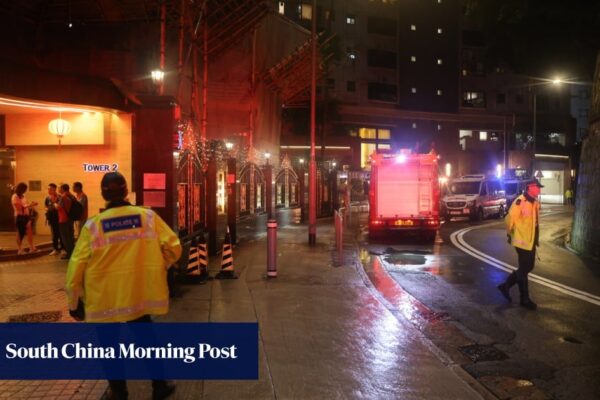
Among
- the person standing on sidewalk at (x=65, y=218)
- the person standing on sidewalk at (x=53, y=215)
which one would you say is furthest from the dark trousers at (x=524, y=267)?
the person standing on sidewalk at (x=53, y=215)

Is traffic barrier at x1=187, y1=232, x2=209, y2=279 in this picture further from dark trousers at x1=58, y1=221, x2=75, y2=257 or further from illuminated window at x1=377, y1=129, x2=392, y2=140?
illuminated window at x1=377, y1=129, x2=392, y2=140

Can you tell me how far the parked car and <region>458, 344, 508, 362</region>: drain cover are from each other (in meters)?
22.3

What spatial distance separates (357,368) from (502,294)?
4903 millimetres

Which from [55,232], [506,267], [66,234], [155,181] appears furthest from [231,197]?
[506,267]

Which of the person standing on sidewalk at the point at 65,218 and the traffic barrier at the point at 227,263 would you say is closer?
the traffic barrier at the point at 227,263

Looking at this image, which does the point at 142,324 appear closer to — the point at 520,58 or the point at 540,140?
the point at 520,58

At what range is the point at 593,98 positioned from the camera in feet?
52.5

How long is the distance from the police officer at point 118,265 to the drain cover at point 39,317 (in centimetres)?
317

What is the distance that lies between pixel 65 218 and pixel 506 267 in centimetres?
1016

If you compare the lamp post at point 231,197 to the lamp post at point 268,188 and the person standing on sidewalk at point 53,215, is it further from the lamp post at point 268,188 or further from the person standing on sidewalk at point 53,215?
the lamp post at point 268,188

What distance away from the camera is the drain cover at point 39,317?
7.11 metres

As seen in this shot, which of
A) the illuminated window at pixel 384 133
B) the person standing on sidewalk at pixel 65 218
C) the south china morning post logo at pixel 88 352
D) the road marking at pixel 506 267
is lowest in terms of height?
the road marking at pixel 506 267

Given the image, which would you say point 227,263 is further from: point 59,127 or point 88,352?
point 59,127

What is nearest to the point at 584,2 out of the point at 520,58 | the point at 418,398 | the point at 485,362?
the point at 520,58
